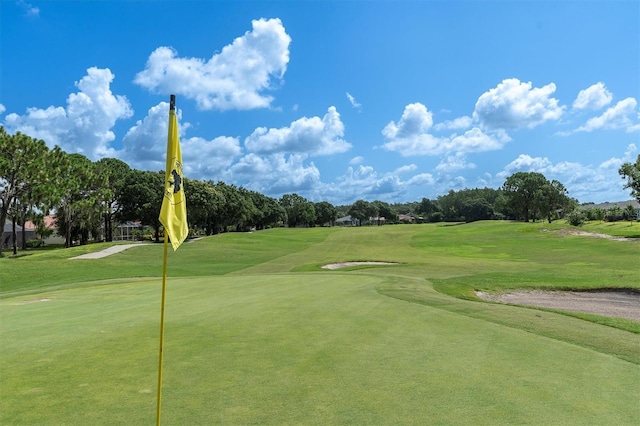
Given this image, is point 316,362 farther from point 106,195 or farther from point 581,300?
point 106,195

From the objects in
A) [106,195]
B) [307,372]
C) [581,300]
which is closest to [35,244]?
[106,195]

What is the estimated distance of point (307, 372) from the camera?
611 centimetres

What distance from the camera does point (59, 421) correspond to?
15.0ft

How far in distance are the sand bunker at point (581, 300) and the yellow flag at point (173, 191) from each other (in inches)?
497

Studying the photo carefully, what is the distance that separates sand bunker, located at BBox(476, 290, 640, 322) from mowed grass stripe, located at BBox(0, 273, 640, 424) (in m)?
6.34

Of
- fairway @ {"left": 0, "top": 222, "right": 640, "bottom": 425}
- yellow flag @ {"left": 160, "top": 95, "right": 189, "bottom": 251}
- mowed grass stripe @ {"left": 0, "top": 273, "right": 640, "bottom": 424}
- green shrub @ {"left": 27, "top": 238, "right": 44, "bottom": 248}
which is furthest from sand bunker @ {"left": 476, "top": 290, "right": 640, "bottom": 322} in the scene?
green shrub @ {"left": 27, "top": 238, "right": 44, "bottom": 248}

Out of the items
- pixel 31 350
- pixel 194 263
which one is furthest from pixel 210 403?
pixel 194 263

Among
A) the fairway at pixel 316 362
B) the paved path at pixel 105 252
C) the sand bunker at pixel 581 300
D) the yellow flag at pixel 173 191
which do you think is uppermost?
the yellow flag at pixel 173 191

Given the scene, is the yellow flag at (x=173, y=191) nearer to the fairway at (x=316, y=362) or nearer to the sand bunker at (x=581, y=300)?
the fairway at (x=316, y=362)

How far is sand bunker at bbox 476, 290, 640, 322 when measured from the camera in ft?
45.2

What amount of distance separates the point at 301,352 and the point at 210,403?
2.32m

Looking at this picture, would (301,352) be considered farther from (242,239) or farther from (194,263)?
(242,239)

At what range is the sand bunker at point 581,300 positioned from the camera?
1377 centimetres

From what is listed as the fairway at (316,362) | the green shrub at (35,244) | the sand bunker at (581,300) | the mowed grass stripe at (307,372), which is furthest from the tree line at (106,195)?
the sand bunker at (581,300)
